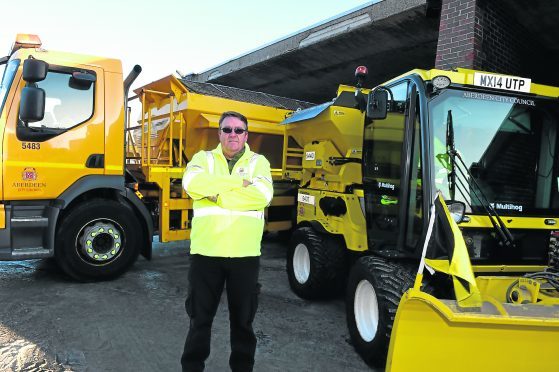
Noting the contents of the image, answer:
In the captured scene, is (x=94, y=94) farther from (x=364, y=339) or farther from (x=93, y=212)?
(x=364, y=339)

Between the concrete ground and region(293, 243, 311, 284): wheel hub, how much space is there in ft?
0.82

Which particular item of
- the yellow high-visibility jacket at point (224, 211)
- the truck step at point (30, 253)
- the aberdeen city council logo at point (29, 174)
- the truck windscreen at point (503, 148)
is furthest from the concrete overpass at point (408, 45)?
the truck step at point (30, 253)

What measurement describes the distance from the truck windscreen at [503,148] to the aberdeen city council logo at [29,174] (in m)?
4.07

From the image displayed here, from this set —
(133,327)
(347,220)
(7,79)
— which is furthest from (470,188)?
(7,79)

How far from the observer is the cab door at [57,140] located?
458 centimetres

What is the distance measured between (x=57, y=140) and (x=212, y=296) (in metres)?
3.21

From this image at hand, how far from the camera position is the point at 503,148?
3.19m

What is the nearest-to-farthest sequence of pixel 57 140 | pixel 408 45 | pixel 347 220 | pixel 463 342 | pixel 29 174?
pixel 463 342 < pixel 347 220 < pixel 29 174 < pixel 57 140 < pixel 408 45

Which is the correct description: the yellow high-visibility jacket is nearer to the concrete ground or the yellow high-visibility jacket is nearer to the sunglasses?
the sunglasses

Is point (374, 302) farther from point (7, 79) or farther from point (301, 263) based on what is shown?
point (7, 79)

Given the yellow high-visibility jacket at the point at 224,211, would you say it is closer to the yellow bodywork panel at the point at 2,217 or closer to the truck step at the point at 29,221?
the truck step at the point at 29,221

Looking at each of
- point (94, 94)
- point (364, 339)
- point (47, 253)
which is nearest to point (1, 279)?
point (47, 253)

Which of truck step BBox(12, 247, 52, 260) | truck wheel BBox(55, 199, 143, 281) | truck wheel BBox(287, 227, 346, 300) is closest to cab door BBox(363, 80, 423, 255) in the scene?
truck wheel BBox(287, 227, 346, 300)

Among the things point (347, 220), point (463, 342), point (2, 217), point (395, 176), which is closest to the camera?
point (463, 342)
